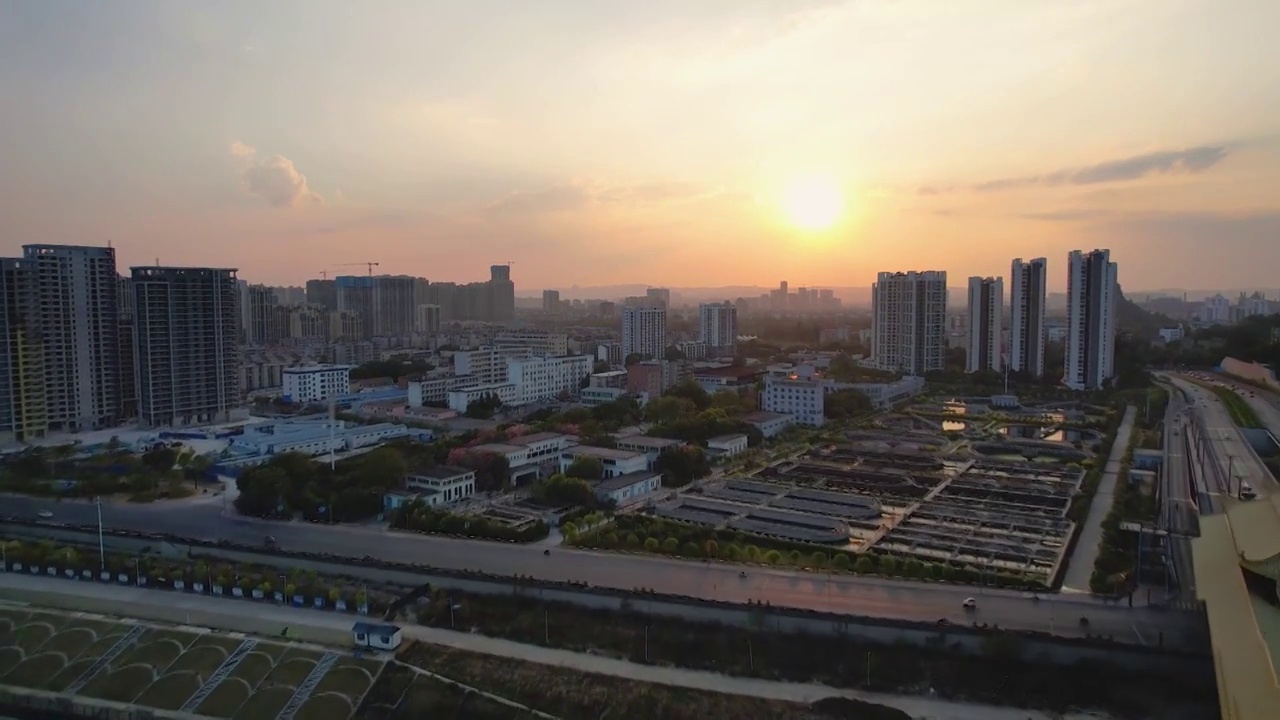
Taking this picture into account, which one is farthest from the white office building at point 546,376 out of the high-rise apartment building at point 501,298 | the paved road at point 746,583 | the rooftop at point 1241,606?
the high-rise apartment building at point 501,298

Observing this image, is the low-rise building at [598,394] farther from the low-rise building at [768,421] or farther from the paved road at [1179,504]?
the paved road at [1179,504]

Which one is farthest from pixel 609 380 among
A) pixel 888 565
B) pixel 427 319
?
pixel 427 319

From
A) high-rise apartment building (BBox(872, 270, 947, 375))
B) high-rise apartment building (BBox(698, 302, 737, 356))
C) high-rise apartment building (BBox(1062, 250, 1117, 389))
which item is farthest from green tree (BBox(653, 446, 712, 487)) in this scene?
high-rise apartment building (BBox(698, 302, 737, 356))

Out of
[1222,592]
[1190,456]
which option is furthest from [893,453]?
[1222,592]

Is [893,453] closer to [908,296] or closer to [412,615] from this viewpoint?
[412,615]

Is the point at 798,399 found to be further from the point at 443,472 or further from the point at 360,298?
the point at 360,298
